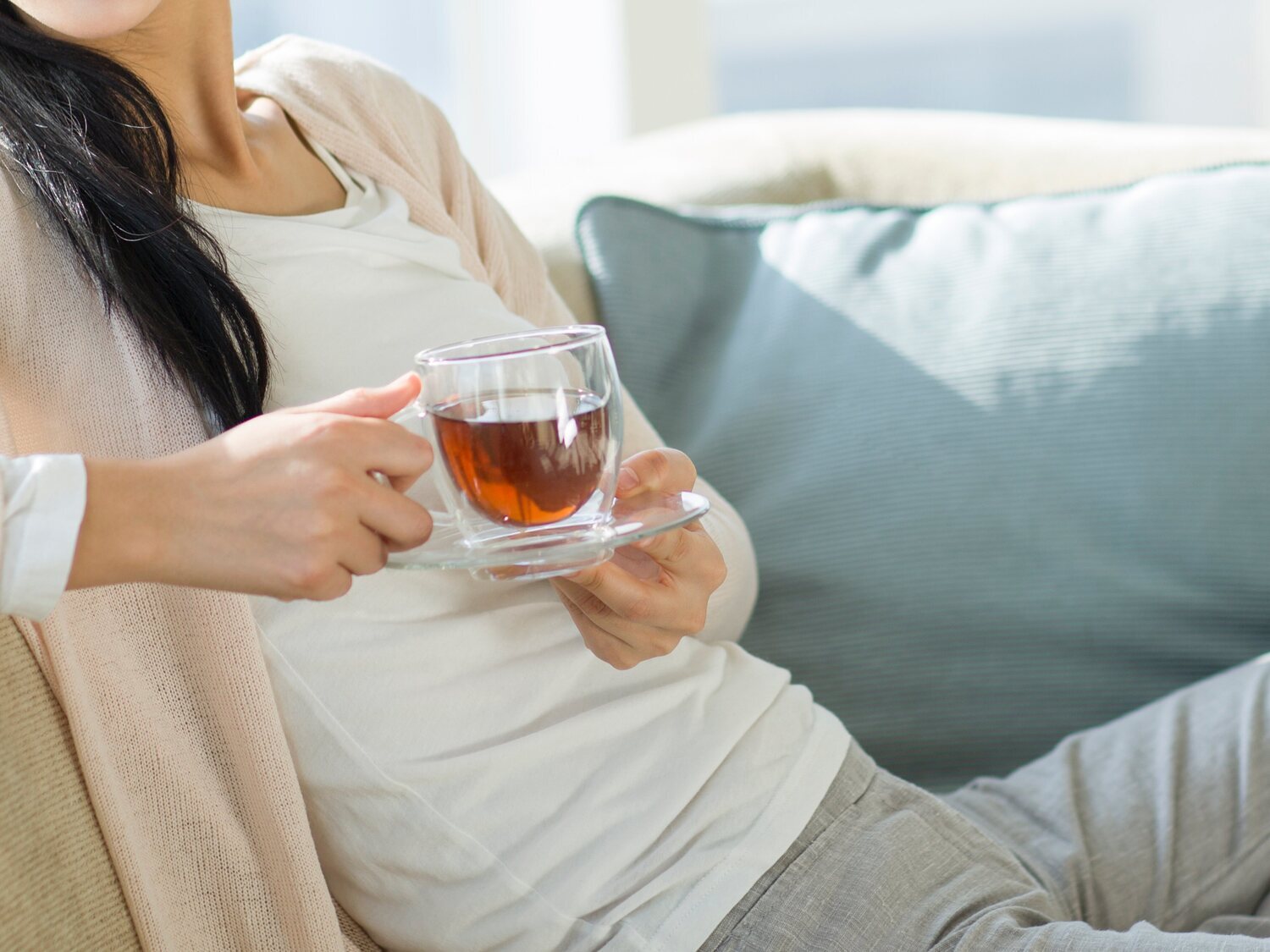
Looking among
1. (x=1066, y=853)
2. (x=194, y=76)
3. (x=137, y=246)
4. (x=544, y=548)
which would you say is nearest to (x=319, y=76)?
(x=194, y=76)

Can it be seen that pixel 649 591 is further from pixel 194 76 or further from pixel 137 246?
pixel 194 76

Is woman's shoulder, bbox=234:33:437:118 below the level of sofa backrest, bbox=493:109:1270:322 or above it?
above

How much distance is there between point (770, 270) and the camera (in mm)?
1319

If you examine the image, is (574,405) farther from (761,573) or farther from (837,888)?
(761,573)

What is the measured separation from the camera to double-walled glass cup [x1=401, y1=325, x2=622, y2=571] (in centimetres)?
66

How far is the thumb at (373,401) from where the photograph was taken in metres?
0.66

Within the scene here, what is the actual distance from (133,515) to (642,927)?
40cm

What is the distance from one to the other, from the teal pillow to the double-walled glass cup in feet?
1.81

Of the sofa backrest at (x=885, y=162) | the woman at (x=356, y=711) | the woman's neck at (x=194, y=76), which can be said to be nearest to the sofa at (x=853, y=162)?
the sofa backrest at (x=885, y=162)

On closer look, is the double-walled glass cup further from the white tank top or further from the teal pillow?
the teal pillow

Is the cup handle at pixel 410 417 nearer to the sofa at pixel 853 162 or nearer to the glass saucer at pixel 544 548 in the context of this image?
the glass saucer at pixel 544 548

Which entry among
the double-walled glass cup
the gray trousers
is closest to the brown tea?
the double-walled glass cup

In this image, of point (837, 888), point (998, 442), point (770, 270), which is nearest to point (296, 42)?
point (770, 270)

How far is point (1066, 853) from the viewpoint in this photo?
0.98 metres
